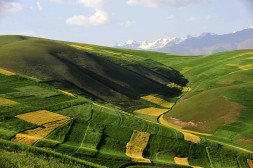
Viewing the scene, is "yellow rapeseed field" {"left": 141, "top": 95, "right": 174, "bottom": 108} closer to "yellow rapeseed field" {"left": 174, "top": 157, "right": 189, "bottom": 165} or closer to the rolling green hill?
the rolling green hill

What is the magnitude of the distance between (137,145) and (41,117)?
78.7 feet

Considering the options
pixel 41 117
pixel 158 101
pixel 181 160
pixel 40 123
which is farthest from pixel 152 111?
pixel 40 123

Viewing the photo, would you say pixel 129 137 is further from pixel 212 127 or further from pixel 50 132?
pixel 212 127

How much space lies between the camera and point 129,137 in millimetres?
49875

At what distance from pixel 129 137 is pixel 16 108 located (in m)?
28.9

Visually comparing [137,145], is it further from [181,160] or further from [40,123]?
[40,123]

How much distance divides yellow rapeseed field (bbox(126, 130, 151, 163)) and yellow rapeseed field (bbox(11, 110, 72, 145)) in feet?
55.2

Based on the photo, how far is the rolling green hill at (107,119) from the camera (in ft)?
130

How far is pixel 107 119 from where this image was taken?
58.8 meters

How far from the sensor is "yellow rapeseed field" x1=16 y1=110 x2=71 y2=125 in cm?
4788

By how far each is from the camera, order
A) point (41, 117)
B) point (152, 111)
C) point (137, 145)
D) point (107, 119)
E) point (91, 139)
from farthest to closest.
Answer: point (152, 111) < point (107, 119) < point (41, 117) < point (137, 145) < point (91, 139)

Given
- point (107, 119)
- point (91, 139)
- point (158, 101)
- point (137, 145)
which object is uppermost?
point (158, 101)

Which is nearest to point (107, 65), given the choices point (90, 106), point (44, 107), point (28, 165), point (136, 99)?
point (136, 99)

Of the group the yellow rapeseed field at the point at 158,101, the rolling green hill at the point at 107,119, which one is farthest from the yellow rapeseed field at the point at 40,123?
the yellow rapeseed field at the point at 158,101
